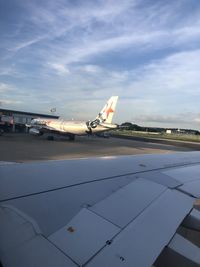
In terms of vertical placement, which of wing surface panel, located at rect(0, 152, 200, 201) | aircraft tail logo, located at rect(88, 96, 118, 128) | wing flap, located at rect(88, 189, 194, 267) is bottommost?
wing flap, located at rect(88, 189, 194, 267)

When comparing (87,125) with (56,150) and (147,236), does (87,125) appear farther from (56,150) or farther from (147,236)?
(147,236)

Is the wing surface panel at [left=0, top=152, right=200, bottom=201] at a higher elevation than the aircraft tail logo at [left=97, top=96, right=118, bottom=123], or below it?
below

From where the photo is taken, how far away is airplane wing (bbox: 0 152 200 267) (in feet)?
5.30

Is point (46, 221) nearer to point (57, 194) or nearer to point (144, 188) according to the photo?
point (57, 194)

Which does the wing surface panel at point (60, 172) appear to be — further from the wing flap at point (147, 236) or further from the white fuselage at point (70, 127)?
the white fuselage at point (70, 127)

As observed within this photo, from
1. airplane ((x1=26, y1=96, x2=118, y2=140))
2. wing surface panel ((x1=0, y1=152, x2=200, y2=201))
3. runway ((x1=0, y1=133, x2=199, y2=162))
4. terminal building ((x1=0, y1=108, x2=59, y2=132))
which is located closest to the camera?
wing surface panel ((x1=0, y1=152, x2=200, y2=201))

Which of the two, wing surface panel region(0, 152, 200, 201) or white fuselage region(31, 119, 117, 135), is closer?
→ wing surface panel region(0, 152, 200, 201)

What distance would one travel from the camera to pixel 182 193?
281 cm

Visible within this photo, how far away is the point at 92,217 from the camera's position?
2.02m

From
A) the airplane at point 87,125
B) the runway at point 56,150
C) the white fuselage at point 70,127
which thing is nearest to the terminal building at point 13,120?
the white fuselage at point 70,127

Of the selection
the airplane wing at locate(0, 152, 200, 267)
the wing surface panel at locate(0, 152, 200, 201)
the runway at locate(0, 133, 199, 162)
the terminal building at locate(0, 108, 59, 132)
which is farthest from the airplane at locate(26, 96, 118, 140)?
the airplane wing at locate(0, 152, 200, 267)

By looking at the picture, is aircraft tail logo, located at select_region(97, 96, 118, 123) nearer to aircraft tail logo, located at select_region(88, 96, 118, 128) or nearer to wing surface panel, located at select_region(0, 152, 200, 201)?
aircraft tail logo, located at select_region(88, 96, 118, 128)

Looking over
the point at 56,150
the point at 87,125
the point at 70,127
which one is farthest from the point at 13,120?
the point at 56,150

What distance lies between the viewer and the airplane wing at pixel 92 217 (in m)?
1.62
